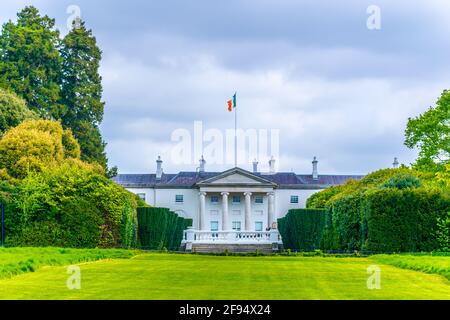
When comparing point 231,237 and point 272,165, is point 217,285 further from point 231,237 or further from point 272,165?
point 272,165

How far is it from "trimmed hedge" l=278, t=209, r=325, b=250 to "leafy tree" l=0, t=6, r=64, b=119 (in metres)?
20.7

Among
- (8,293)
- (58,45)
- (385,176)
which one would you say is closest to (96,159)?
(58,45)

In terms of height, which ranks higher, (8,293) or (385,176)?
(385,176)

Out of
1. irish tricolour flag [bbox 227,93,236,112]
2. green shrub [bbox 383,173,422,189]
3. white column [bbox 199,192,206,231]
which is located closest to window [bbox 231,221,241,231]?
white column [bbox 199,192,206,231]

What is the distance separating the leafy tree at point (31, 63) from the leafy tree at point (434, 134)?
83.3ft

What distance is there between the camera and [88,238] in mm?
32812

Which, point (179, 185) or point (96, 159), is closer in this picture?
point (96, 159)

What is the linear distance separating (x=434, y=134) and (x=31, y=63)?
28.3 metres

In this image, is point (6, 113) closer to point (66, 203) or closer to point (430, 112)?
point (66, 203)

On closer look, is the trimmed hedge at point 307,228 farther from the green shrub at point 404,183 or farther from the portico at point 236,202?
the portico at point 236,202

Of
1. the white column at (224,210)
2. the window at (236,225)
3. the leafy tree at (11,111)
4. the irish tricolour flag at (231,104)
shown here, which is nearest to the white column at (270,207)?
the window at (236,225)
